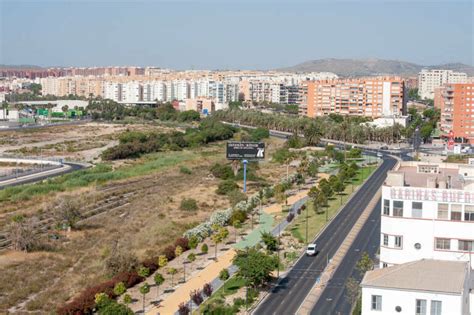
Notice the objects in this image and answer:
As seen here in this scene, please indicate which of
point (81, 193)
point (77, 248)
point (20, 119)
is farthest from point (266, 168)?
point (20, 119)

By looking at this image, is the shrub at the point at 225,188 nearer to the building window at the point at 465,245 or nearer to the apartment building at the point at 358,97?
the building window at the point at 465,245

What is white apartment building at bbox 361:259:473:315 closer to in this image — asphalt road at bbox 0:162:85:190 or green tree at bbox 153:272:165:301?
green tree at bbox 153:272:165:301

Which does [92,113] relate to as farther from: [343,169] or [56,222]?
[56,222]

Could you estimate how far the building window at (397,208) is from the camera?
26.0 metres

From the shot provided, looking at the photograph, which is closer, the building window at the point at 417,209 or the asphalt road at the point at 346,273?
the building window at the point at 417,209

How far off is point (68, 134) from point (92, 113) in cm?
3476

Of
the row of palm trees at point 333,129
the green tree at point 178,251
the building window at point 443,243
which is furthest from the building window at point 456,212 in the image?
the row of palm trees at point 333,129

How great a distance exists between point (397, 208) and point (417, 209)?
709 millimetres

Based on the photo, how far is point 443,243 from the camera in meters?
25.6

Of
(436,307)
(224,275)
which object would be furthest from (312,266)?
(436,307)

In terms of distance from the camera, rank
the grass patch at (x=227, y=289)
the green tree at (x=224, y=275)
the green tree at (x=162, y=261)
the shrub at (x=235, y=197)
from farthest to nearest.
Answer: the shrub at (x=235, y=197) < the green tree at (x=162, y=261) < the green tree at (x=224, y=275) < the grass patch at (x=227, y=289)

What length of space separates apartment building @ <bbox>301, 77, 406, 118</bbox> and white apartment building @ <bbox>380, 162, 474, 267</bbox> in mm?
95731

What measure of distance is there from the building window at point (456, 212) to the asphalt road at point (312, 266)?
→ 754 centimetres

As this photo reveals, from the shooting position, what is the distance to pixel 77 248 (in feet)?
129
